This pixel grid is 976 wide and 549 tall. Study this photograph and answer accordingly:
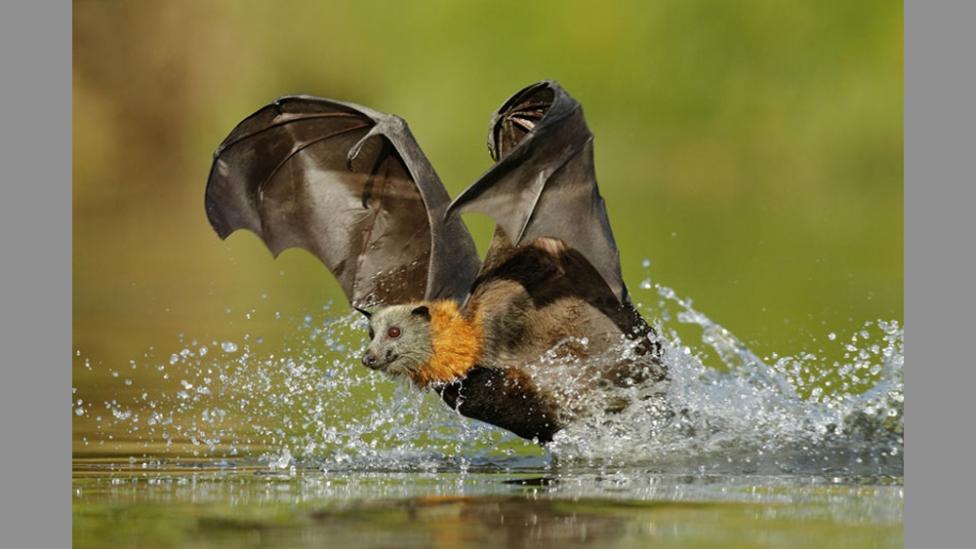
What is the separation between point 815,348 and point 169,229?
27.6 feet

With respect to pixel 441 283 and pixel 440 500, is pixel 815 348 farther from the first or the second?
pixel 440 500

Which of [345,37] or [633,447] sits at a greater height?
[345,37]

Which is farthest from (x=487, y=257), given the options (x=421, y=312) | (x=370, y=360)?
(x=370, y=360)

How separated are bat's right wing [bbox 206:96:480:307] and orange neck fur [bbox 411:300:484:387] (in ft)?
2.33

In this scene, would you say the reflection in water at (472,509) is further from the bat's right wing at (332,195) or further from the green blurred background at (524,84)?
the green blurred background at (524,84)

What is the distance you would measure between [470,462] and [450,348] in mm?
528

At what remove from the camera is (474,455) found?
26.8 feet

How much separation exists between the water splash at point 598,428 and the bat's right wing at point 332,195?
40 cm

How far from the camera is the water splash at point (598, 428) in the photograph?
778cm

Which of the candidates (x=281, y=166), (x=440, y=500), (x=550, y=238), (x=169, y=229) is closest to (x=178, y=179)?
Result: (x=169, y=229)

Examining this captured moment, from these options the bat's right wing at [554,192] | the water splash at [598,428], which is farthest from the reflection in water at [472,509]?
the bat's right wing at [554,192]

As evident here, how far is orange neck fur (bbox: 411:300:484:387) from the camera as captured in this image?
7.92 meters

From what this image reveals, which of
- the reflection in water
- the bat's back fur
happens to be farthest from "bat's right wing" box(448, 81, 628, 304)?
the reflection in water

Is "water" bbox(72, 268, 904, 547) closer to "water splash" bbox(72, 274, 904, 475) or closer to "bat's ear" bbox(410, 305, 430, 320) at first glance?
"water splash" bbox(72, 274, 904, 475)
